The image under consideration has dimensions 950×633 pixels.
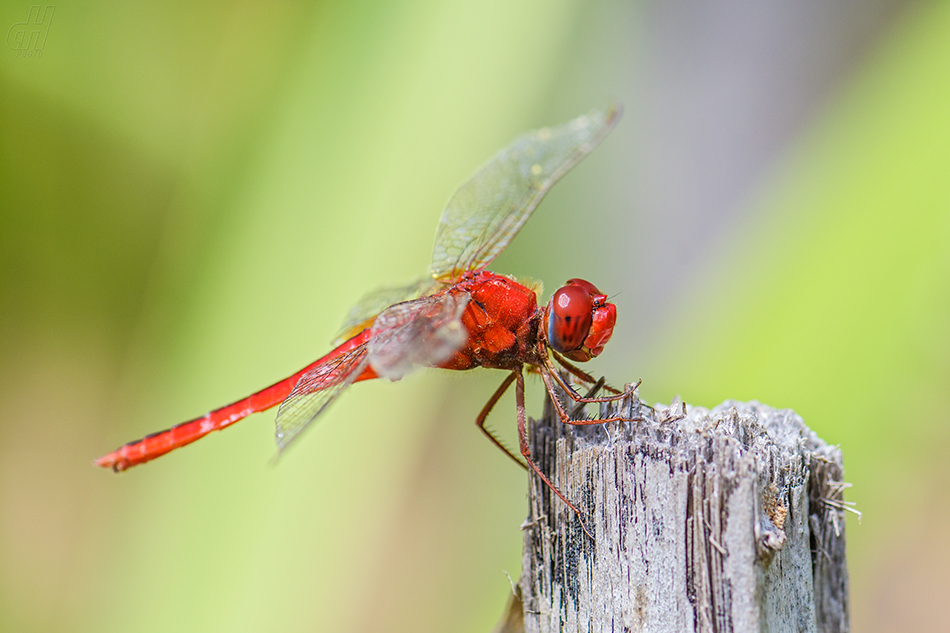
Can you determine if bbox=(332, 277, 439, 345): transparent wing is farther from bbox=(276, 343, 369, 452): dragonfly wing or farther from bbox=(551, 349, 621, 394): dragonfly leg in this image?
bbox=(551, 349, 621, 394): dragonfly leg

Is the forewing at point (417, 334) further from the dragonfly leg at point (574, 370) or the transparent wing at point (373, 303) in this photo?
the dragonfly leg at point (574, 370)

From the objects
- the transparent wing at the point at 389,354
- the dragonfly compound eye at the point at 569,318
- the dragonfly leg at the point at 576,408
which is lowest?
the dragonfly leg at the point at 576,408

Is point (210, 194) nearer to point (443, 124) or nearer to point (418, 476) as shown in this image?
point (443, 124)

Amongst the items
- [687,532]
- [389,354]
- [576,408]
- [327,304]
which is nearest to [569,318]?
[576,408]

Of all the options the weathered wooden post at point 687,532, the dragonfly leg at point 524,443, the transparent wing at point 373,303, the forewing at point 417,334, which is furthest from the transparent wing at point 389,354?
the weathered wooden post at point 687,532

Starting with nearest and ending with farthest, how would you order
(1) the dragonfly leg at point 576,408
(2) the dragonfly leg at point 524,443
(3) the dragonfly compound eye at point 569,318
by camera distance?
(2) the dragonfly leg at point 524,443
(1) the dragonfly leg at point 576,408
(3) the dragonfly compound eye at point 569,318

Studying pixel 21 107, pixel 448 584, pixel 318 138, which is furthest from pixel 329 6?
pixel 448 584
